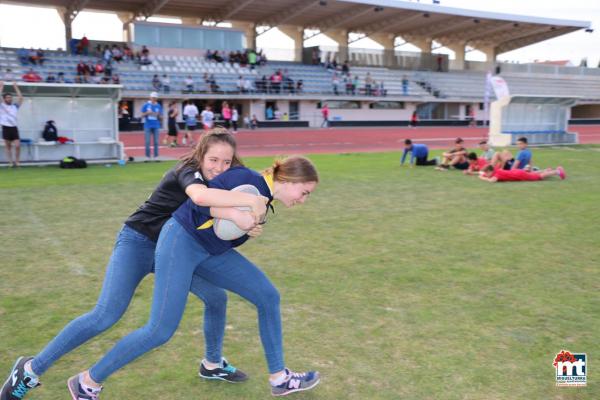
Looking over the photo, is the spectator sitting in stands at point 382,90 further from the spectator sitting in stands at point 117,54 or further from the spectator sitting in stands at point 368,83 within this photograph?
the spectator sitting in stands at point 117,54

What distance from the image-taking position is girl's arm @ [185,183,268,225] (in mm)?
2820

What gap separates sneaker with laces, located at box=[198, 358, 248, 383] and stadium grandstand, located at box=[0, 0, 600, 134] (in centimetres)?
3377

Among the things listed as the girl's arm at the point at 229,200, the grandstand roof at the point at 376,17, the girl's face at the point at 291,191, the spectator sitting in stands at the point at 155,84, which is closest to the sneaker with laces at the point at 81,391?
the girl's arm at the point at 229,200

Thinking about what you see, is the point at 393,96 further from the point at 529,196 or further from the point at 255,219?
the point at 255,219

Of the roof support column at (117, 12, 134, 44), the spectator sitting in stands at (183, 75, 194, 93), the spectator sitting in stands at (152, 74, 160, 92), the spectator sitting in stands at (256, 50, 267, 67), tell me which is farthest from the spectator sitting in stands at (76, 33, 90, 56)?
the spectator sitting in stands at (256, 50, 267, 67)

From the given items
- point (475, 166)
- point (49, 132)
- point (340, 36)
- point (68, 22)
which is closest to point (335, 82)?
point (340, 36)

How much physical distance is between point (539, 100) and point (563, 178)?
13.2 metres

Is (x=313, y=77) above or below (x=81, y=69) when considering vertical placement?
above

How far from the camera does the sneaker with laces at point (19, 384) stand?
3.30m

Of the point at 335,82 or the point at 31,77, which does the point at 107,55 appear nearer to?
the point at 31,77

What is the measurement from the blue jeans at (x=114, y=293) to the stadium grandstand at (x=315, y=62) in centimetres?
3390

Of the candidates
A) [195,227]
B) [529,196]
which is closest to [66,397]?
[195,227]

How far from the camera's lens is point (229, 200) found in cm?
282

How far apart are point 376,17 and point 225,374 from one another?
53010 mm
